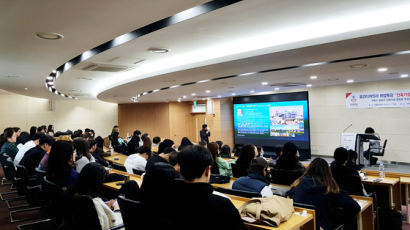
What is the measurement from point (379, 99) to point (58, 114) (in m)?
14.3

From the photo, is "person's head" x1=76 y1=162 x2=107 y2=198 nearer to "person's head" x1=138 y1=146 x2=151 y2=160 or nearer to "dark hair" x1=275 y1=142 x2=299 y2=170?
"person's head" x1=138 y1=146 x2=151 y2=160

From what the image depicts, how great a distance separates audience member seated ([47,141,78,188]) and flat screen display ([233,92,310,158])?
9060mm

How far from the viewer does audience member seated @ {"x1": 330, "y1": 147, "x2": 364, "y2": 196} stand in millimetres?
3648

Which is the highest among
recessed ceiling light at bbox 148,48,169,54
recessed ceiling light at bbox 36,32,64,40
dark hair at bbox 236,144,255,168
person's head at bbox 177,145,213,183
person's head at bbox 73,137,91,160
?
recessed ceiling light at bbox 148,48,169,54

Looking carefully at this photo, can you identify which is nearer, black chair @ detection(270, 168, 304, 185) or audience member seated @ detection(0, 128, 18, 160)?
black chair @ detection(270, 168, 304, 185)

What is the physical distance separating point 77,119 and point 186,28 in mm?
13582

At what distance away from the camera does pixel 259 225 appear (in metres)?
2.20

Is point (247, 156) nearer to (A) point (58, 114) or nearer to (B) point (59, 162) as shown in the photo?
(B) point (59, 162)

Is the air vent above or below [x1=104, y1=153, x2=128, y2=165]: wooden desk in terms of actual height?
above

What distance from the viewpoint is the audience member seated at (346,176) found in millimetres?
3648

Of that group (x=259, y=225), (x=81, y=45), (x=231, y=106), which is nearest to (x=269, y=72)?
(x=81, y=45)

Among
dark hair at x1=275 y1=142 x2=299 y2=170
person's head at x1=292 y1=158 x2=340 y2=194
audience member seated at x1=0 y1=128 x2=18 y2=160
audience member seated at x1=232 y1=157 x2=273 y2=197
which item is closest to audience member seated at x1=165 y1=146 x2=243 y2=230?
audience member seated at x1=232 y1=157 x2=273 y2=197

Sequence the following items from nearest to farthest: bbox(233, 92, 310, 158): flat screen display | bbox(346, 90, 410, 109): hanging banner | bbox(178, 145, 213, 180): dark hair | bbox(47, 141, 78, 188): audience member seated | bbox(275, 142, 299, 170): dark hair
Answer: bbox(178, 145, 213, 180): dark hair → bbox(47, 141, 78, 188): audience member seated → bbox(275, 142, 299, 170): dark hair → bbox(346, 90, 410, 109): hanging banner → bbox(233, 92, 310, 158): flat screen display

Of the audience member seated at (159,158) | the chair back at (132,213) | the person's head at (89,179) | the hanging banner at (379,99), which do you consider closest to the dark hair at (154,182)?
the chair back at (132,213)
